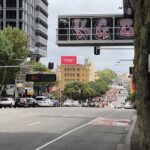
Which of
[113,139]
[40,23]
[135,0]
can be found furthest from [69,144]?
[40,23]

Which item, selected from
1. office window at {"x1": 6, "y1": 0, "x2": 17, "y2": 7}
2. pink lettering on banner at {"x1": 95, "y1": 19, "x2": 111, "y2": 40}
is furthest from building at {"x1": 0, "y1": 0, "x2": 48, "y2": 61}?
pink lettering on banner at {"x1": 95, "y1": 19, "x2": 111, "y2": 40}

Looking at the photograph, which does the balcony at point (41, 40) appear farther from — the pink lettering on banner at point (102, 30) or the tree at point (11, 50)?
the pink lettering on banner at point (102, 30)

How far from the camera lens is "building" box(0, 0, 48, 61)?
470 ft

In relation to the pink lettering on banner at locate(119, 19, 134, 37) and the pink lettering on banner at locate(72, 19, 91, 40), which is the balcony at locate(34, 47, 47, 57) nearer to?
the pink lettering on banner at locate(72, 19, 91, 40)

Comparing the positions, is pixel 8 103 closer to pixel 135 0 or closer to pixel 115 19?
pixel 115 19

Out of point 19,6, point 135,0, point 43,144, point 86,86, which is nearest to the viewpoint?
point 135,0

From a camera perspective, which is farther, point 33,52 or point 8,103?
point 33,52

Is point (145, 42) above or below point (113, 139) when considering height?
above

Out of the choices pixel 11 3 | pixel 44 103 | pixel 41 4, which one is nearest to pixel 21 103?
pixel 44 103

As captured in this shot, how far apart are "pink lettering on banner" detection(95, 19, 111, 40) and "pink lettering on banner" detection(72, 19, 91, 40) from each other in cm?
82

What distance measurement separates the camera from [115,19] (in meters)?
49.6

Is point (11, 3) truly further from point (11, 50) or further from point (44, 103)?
point (11, 50)

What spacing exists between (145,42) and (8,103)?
230 feet

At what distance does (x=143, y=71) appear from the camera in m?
9.77
